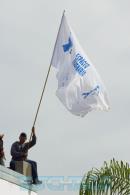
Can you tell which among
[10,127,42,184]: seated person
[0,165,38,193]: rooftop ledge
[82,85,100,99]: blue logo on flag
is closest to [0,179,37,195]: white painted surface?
[0,165,38,193]: rooftop ledge

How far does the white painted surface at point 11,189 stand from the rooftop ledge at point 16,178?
67 mm

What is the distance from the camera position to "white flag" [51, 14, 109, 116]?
16719 mm

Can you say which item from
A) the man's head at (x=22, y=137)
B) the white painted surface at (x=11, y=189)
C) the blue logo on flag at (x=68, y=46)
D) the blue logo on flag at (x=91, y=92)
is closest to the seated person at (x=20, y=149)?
the man's head at (x=22, y=137)

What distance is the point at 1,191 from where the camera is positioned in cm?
1480

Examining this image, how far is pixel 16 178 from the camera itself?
1584cm

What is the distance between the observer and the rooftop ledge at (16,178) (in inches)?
594

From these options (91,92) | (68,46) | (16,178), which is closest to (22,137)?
(16,178)

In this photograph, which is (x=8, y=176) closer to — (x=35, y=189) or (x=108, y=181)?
(x=35, y=189)

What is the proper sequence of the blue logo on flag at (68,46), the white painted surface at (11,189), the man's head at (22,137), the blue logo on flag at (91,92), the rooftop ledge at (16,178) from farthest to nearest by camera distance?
the blue logo on flag at (68,46) → the blue logo on flag at (91,92) → the man's head at (22,137) → the rooftop ledge at (16,178) → the white painted surface at (11,189)

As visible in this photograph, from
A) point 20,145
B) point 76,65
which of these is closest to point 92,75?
point 76,65

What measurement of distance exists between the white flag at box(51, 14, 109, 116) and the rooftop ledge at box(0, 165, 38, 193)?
1822mm

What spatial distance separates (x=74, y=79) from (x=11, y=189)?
9.94 ft

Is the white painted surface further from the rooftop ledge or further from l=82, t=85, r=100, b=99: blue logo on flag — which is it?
l=82, t=85, r=100, b=99: blue logo on flag

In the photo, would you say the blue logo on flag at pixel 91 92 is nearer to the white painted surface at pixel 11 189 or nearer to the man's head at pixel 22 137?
the man's head at pixel 22 137
